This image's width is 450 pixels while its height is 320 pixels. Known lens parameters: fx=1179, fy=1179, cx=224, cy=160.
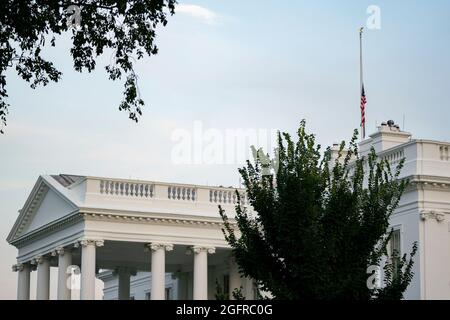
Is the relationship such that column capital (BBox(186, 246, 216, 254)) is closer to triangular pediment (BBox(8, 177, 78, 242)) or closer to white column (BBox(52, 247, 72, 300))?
white column (BBox(52, 247, 72, 300))

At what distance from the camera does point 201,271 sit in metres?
45.6

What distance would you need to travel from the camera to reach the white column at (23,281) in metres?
50.3

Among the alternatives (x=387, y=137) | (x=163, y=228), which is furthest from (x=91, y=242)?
(x=387, y=137)

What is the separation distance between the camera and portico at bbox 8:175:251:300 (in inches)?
1729

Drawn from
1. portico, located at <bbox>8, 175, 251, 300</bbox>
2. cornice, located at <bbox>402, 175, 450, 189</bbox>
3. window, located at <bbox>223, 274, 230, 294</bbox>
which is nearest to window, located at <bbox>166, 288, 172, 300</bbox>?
window, located at <bbox>223, 274, 230, 294</bbox>

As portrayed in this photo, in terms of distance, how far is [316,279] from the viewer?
21.2 meters

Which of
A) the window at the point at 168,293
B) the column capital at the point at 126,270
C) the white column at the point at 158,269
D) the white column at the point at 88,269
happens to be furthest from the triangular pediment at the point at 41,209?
the window at the point at 168,293

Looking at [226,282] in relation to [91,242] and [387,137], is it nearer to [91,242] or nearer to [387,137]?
[91,242]

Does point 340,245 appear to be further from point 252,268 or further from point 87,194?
point 87,194

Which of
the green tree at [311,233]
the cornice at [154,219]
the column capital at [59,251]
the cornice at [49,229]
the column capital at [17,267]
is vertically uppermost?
the cornice at [154,219]

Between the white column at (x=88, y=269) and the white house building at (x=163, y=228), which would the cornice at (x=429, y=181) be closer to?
the white house building at (x=163, y=228)

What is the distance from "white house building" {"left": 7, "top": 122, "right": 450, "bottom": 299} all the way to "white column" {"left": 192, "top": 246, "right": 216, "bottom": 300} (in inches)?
1.5
